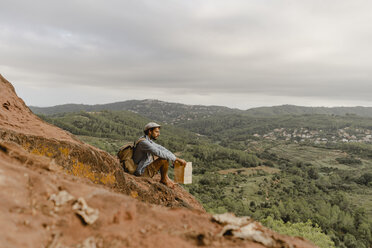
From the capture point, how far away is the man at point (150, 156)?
→ 6656mm

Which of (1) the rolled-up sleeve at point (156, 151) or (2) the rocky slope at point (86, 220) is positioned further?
(1) the rolled-up sleeve at point (156, 151)

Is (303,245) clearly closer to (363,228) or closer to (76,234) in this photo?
(76,234)

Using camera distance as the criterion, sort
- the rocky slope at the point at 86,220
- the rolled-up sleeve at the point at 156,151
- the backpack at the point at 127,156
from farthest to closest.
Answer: the backpack at the point at 127,156 < the rolled-up sleeve at the point at 156,151 < the rocky slope at the point at 86,220

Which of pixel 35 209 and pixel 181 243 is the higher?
pixel 35 209

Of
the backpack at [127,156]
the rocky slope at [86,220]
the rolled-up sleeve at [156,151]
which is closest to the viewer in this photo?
the rocky slope at [86,220]

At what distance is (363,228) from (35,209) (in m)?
68.8

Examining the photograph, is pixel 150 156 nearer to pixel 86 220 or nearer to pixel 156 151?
pixel 156 151

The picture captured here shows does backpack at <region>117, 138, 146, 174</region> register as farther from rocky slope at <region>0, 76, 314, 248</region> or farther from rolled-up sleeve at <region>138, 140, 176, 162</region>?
rocky slope at <region>0, 76, 314, 248</region>

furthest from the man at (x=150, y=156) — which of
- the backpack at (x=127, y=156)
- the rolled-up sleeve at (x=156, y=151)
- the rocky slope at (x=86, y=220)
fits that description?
the rocky slope at (x=86, y=220)

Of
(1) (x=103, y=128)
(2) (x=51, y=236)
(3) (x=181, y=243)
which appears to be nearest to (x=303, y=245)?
(3) (x=181, y=243)

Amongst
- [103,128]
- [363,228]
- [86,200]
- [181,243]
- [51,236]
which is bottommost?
[363,228]

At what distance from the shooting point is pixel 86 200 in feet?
10.7

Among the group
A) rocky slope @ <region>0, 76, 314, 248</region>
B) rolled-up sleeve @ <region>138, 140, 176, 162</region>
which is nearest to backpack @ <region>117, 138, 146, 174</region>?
rolled-up sleeve @ <region>138, 140, 176, 162</region>

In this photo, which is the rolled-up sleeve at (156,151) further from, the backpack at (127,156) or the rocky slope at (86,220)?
the rocky slope at (86,220)
